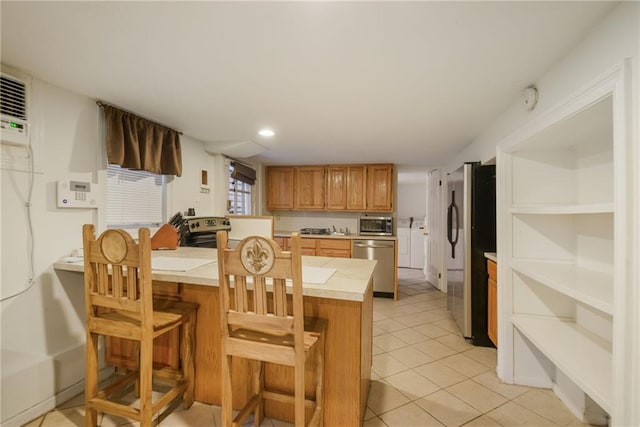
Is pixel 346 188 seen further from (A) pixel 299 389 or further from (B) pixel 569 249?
(A) pixel 299 389

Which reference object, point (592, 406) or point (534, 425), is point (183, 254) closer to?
point (534, 425)

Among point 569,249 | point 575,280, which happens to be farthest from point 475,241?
point 575,280

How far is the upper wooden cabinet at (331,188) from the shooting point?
4680 millimetres

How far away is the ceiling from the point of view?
47.6 inches

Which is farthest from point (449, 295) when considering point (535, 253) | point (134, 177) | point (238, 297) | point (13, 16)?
point (13, 16)

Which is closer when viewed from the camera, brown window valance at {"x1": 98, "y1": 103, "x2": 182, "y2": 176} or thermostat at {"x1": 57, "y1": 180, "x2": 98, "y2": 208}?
thermostat at {"x1": 57, "y1": 180, "x2": 98, "y2": 208}

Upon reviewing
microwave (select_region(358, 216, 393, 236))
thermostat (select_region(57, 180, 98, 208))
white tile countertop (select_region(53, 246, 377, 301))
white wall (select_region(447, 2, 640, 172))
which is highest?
white wall (select_region(447, 2, 640, 172))

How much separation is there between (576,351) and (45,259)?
340 centimetres

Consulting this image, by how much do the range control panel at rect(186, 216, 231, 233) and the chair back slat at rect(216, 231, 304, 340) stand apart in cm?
200

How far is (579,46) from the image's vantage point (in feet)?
4.71

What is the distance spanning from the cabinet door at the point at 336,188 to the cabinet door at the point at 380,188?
416 mm

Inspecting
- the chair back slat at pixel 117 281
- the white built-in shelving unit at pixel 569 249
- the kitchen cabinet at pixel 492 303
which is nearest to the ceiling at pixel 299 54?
the white built-in shelving unit at pixel 569 249

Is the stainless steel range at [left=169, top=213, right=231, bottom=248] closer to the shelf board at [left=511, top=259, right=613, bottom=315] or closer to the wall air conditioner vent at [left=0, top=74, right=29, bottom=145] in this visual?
the wall air conditioner vent at [left=0, top=74, right=29, bottom=145]

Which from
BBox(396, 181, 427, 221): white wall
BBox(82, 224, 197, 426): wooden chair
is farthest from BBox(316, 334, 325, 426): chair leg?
BBox(396, 181, 427, 221): white wall
